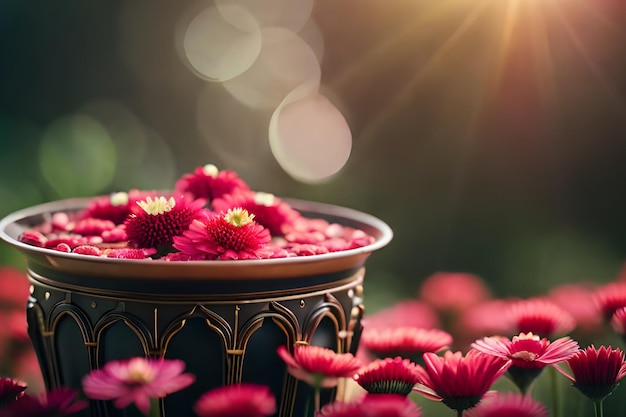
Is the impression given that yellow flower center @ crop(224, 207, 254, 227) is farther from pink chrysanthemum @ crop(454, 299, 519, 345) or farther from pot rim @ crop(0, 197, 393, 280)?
pink chrysanthemum @ crop(454, 299, 519, 345)

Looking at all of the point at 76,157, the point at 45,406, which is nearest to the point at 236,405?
the point at 45,406

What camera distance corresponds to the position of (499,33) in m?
1.74

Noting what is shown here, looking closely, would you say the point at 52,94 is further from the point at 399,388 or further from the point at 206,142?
the point at 399,388

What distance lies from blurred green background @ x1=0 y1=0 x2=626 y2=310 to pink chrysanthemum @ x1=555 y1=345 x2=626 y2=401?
2.70 ft

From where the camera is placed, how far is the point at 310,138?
1.99 m

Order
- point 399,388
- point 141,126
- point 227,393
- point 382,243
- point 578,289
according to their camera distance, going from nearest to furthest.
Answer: point 227,393
point 399,388
point 382,243
point 578,289
point 141,126

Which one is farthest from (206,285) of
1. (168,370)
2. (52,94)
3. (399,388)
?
(52,94)

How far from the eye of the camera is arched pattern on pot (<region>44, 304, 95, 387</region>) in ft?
2.50

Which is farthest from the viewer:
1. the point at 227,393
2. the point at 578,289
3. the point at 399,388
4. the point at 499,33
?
the point at 499,33

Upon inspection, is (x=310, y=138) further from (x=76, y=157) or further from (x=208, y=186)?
(x=208, y=186)

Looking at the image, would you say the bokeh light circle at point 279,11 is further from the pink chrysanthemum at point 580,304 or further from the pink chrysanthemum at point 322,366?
the pink chrysanthemum at point 322,366

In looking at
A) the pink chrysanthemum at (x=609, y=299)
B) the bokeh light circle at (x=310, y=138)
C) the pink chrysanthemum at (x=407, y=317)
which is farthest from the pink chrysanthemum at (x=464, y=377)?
the bokeh light circle at (x=310, y=138)

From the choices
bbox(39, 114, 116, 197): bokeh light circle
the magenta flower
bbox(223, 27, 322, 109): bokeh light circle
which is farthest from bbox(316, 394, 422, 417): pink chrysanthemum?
bbox(223, 27, 322, 109): bokeh light circle

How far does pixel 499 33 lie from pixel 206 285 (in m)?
1.26
